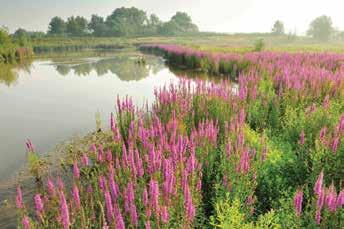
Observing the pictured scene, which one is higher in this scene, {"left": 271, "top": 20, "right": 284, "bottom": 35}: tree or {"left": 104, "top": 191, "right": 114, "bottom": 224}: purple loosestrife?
{"left": 271, "top": 20, "right": 284, "bottom": 35}: tree

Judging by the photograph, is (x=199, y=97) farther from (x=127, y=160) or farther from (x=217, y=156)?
(x=127, y=160)

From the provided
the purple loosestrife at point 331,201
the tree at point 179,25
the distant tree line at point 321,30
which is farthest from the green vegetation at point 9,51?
the distant tree line at point 321,30

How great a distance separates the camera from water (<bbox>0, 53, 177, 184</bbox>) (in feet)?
29.3

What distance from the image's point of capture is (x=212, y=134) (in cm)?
474

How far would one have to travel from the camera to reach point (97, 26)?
15012 centimetres

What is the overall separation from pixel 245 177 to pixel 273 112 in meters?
3.74

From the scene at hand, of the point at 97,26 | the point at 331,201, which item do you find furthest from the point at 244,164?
the point at 97,26

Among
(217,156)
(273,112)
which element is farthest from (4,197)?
(273,112)

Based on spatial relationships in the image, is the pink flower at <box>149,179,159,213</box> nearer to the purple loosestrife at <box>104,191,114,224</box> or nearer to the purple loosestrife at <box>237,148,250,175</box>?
the purple loosestrife at <box>104,191,114,224</box>

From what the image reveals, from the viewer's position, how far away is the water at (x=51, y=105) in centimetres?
894

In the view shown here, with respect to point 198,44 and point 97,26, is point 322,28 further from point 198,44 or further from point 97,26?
point 97,26

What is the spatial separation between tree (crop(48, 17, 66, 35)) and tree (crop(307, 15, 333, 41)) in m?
114

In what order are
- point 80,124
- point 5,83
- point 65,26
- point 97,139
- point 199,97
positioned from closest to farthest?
point 199,97
point 97,139
point 80,124
point 5,83
point 65,26

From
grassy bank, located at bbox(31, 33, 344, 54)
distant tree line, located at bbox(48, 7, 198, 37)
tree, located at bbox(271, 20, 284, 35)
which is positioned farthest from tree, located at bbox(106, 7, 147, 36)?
tree, located at bbox(271, 20, 284, 35)
